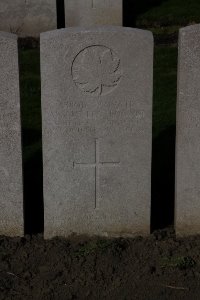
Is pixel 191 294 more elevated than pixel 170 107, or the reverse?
pixel 170 107

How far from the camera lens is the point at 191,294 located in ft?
15.3

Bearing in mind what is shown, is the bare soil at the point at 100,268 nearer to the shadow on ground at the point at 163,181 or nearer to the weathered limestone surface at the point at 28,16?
the shadow on ground at the point at 163,181

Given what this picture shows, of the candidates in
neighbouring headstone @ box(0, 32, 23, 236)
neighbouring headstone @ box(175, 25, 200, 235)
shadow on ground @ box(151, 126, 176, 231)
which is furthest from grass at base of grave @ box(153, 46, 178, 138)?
neighbouring headstone @ box(0, 32, 23, 236)

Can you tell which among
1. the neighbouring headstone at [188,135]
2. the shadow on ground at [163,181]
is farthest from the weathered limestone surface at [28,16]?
the neighbouring headstone at [188,135]

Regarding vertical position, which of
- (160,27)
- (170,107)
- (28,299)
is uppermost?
(160,27)

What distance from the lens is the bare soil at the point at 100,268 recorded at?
4703 millimetres

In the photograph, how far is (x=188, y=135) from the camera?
5.18 meters

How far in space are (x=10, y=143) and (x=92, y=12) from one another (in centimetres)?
754

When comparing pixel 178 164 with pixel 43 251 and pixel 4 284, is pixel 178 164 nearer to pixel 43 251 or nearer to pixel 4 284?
pixel 43 251

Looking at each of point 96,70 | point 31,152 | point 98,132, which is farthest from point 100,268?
point 31,152

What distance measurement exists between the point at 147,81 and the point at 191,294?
63.1 inches

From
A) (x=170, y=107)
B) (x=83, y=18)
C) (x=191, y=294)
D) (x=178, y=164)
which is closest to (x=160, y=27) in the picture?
(x=83, y=18)

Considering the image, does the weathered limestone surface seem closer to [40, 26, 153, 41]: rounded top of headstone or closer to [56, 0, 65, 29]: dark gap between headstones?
[56, 0, 65, 29]: dark gap between headstones

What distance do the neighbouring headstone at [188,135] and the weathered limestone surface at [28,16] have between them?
24.6ft
